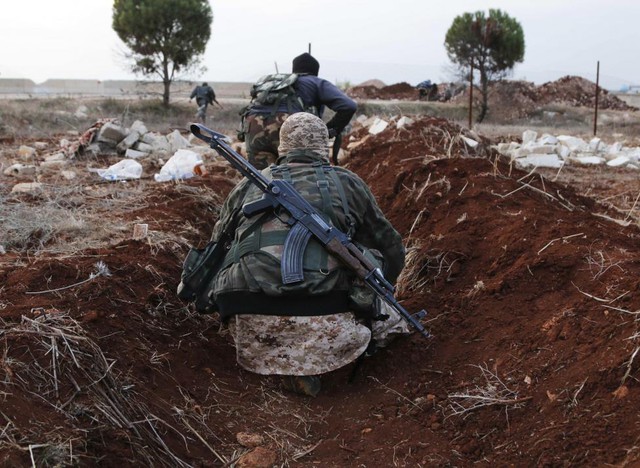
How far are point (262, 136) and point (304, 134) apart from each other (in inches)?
86.0

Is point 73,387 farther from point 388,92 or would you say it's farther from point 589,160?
point 388,92

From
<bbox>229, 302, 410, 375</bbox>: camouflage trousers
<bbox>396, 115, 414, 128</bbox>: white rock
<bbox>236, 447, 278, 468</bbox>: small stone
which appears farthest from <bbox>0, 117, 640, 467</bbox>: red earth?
<bbox>396, 115, 414, 128</bbox>: white rock

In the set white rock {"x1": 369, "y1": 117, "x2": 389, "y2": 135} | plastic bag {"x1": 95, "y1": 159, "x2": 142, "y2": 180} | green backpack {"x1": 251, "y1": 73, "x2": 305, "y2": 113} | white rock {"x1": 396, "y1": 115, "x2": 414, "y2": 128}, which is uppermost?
green backpack {"x1": 251, "y1": 73, "x2": 305, "y2": 113}

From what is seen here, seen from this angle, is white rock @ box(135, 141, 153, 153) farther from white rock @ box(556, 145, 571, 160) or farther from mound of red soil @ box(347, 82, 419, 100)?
mound of red soil @ box(347, 82, 419, 100)

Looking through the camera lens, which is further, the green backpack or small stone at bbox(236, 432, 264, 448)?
the green backpack

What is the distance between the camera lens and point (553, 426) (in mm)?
2715

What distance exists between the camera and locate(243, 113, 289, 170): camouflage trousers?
226 inches

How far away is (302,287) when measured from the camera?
323 cm

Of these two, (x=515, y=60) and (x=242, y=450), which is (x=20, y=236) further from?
(x=515, y=60)

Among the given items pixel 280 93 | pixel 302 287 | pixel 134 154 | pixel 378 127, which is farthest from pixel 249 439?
pixel 134 154

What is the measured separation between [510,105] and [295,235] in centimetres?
3078

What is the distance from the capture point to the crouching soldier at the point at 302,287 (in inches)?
131

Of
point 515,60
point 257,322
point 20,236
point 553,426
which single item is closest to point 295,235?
point 257,322

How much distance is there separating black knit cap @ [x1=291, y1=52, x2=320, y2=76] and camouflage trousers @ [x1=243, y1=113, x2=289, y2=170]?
22.7 inches
